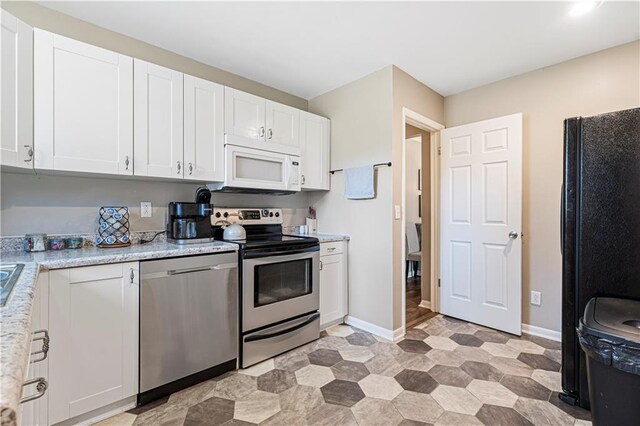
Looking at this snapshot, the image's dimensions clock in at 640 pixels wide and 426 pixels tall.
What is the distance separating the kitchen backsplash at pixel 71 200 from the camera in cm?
187

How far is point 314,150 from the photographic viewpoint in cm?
315

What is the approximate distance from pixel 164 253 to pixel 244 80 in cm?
189

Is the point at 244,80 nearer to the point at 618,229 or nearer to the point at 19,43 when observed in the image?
the point at 19,43

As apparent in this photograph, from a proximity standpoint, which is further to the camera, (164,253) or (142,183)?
(142,183)

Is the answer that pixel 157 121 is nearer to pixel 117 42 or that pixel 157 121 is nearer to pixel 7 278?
pixel 117 42

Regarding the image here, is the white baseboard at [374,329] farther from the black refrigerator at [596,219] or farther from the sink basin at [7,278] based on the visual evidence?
the sink basin at [7,278]

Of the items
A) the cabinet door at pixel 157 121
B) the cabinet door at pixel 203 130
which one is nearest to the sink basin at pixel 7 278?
the cabinet door at pixel 157 121

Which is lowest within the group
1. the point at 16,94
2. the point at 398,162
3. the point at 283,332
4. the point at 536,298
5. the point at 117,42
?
the point at 283,332

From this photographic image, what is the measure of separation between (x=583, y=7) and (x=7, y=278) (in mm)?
3365

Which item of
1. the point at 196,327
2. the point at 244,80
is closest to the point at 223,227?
the point at 196,327

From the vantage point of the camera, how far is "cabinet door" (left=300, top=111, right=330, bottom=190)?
10.0 ft

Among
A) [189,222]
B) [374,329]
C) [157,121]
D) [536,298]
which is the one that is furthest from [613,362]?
[157,121]

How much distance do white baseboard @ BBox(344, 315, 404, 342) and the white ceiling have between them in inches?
92.7

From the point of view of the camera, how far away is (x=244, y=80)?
295 centimetres
